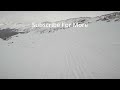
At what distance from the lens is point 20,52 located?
16.8 ft
